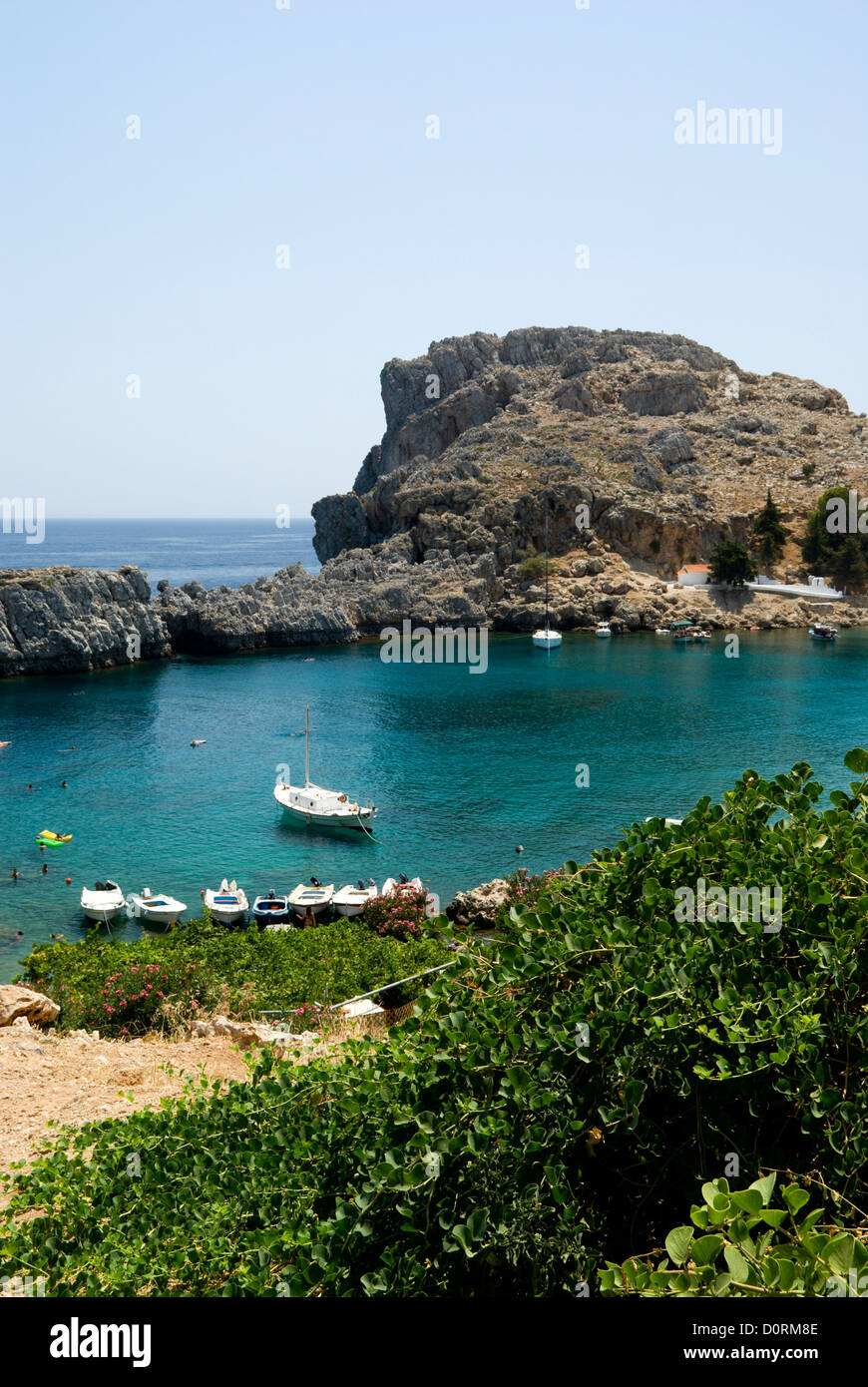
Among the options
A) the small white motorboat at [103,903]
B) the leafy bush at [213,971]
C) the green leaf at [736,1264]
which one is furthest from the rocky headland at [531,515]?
the green leaf at [736,1264]

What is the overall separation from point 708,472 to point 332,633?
41016 millimetres

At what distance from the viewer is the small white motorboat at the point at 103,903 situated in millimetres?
24266

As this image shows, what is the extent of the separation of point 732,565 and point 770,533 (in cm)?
618

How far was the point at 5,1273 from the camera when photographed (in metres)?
5.08

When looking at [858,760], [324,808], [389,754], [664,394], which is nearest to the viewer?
[858,760]

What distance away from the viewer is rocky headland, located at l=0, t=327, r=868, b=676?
66875mm

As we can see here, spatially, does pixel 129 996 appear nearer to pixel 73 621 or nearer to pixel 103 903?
pixel 103 903

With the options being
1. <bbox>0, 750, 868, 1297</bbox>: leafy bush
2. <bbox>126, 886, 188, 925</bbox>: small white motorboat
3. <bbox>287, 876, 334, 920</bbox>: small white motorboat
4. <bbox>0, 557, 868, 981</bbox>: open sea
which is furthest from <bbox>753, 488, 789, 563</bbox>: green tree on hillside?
<bbox>0, 750, 868, 1297</bbox>: leafy bush

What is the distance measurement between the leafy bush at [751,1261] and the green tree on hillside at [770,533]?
82072 mm

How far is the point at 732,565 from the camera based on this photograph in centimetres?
7694

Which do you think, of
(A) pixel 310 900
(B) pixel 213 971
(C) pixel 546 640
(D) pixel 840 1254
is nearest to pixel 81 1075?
(B) pixel 213 971
